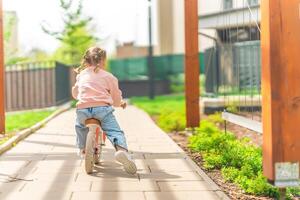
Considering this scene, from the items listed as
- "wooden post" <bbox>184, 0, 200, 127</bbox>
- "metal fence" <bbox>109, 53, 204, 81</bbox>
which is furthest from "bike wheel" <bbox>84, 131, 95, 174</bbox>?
"metal fence" <bbox>109, 53, 204, 81</bbox>

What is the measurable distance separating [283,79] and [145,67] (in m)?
30.9

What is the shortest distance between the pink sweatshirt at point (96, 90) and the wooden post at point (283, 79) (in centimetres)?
239

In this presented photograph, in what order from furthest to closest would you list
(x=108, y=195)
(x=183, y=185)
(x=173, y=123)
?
(x=173, y=123), (x=183, y=185), (x=108, y=195)

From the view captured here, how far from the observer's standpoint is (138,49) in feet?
231

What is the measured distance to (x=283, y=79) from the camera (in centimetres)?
Answer: 483

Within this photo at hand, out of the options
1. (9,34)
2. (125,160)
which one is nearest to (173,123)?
(125,160)

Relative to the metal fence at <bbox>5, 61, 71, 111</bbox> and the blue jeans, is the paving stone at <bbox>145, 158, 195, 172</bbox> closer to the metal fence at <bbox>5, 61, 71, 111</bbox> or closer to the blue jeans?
the blue jeans

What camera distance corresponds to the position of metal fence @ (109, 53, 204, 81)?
35031 millimetres

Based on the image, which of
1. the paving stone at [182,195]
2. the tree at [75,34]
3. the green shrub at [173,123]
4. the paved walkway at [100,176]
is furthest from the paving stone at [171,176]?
the tree at [75,34]

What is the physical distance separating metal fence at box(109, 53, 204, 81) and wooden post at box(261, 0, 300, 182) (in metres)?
29.9

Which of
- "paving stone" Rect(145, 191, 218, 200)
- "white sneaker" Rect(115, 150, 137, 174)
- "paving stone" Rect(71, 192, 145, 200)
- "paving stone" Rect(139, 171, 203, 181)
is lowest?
"paving stone" Rect(145, 191, 218, 200)

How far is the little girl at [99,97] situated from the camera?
21.9 ft

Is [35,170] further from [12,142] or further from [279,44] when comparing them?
[279,44]

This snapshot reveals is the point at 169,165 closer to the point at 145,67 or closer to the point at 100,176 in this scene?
the point at 100,176
